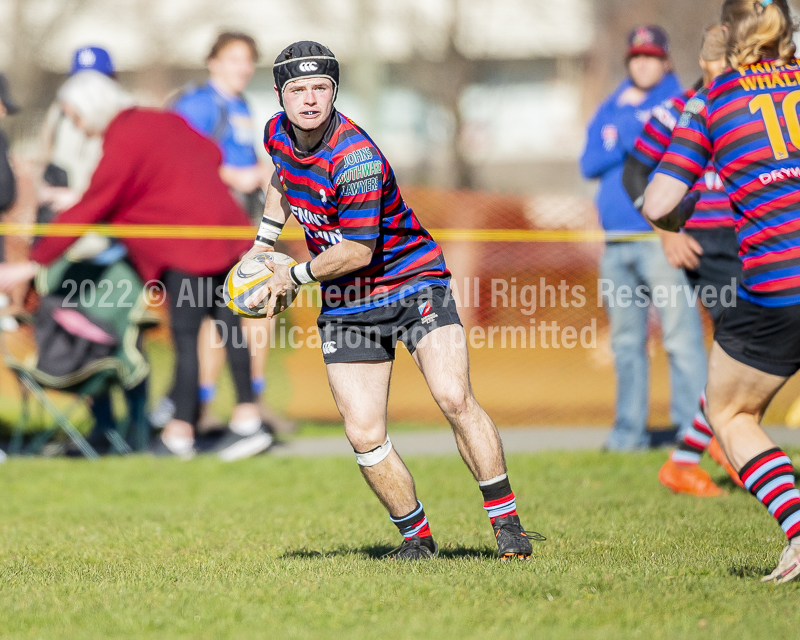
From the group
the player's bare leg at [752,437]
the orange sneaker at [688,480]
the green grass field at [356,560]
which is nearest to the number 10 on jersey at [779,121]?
the player's bare leg at [752,437]

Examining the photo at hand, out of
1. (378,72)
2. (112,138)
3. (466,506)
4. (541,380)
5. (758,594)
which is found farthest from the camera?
(378,72)

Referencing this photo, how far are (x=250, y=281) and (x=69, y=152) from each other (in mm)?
4518

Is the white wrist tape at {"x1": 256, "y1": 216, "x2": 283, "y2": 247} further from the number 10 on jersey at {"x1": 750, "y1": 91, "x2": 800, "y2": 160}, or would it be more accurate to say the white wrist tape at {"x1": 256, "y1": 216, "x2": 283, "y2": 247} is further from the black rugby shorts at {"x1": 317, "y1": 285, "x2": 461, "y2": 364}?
the number 10 on jersey at {"x1": 750, "y1": 91, "x2": 800, "y2": 160}

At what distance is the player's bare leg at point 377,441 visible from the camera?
15.1 feet

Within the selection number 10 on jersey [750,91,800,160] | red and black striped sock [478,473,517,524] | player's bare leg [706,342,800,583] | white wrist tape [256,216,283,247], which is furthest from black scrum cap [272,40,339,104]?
player's bare leg [706,342,800,583]

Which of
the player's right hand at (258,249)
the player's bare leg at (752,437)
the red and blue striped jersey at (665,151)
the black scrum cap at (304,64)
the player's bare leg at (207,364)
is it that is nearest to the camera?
the player's bare leg at (752,437)

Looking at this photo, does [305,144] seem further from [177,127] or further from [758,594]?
[177,127]

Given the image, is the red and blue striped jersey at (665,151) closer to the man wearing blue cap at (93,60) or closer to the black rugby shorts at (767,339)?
the black rugby shorts at (767,339)

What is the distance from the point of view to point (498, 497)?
4578 mm

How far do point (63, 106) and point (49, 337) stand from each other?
6.17 ft

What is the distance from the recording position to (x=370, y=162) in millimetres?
4305

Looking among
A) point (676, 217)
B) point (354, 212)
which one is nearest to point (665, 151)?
point (676, 217)

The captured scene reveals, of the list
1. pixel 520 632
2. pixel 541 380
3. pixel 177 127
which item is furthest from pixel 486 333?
pixel 520 632

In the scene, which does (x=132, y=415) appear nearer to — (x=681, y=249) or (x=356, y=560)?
(x=356, y=560)
